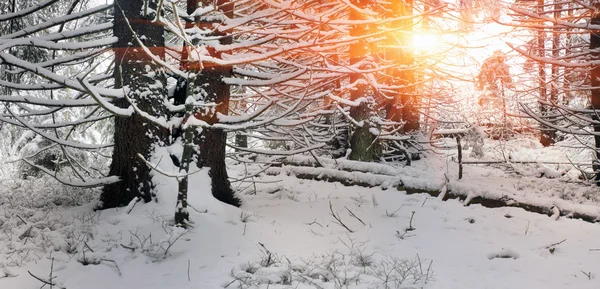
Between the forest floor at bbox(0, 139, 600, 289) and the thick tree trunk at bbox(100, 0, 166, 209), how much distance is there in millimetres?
233

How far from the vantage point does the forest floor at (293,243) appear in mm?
4023

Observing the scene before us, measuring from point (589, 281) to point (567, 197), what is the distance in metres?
4.78

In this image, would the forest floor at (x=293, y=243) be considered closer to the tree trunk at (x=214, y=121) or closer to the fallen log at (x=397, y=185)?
the fallen log at (x=397, y=185)

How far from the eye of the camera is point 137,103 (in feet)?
17.3

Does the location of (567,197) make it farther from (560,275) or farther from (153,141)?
(153,141)

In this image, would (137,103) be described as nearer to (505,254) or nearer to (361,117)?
(505,254)

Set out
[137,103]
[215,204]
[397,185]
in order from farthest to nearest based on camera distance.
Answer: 1. [397,185]
2. [215,204]
3. [137,103]

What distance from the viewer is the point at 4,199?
20.6 ft

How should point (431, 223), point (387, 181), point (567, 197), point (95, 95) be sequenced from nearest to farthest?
point (95, 95) < point (431, 223) < point (387, 181) < point (567, 197)

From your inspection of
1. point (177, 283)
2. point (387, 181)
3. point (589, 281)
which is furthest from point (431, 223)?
point (177, 283)

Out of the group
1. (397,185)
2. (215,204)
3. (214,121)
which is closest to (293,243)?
(215,204)

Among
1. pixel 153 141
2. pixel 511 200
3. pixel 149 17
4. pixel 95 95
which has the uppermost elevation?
pixel 149 17

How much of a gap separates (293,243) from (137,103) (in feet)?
9.03

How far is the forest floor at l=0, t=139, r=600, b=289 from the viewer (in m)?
4.02
